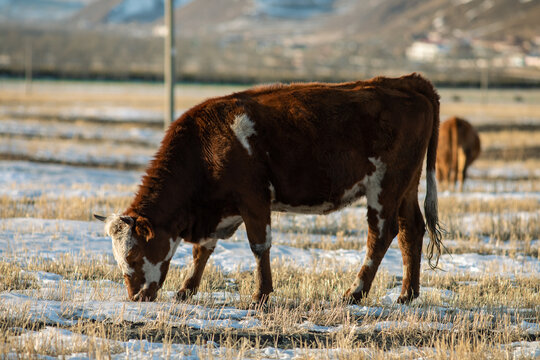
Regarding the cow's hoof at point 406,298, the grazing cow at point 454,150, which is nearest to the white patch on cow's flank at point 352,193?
the cow's hoof at point 406,298

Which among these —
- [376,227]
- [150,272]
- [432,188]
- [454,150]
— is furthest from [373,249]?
[454,150]

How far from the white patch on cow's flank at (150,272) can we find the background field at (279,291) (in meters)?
0.25

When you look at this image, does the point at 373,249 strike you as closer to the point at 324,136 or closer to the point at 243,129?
the point at 324,136

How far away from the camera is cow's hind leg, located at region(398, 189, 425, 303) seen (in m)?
6.85

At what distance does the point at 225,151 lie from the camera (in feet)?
20.4

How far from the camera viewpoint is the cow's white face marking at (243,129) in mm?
6254

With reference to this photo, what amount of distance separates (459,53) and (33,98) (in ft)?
396

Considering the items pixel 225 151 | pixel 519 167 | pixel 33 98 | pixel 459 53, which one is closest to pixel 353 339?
pixel 225 151

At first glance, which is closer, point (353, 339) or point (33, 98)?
point (353, 339)

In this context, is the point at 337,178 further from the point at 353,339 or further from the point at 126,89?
the point at 126,89

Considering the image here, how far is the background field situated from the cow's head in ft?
0.69

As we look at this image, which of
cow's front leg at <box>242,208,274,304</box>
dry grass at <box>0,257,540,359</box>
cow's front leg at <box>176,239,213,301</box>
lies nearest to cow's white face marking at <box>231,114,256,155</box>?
cow's front leg at <box>242,208,274,304</box>

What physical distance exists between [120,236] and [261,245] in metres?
1.29

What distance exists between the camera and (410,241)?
691cm
